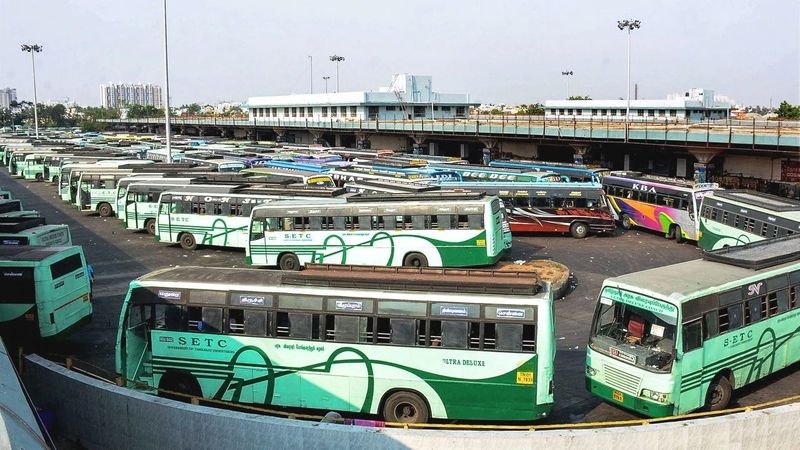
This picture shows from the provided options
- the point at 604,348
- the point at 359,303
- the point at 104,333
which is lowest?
the point at 104,333

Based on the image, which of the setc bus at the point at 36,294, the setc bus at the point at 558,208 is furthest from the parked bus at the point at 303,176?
the setc bus at the point at 36,294

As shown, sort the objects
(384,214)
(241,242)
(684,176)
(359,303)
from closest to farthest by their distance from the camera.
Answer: (359,303), (384,214), (241,242), (684,176)

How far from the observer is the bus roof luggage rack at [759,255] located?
1239 centimetres

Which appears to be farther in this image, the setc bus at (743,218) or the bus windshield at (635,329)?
the setc bus at (743,218)

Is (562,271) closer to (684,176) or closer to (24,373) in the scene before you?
(24,373)

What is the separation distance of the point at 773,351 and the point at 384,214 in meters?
11.1

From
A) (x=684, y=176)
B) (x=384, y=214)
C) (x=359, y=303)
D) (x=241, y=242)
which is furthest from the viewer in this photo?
(x=684, y=176)

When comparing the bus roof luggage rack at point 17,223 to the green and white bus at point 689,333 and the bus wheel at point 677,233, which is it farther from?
the bus wheel at point 677,233

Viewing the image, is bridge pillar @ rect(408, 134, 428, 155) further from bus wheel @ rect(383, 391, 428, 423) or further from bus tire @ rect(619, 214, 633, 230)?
bus wheel @ rect(383, 391, 428, 423)

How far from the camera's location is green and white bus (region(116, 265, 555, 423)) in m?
10.5

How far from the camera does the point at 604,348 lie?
11.1 meters

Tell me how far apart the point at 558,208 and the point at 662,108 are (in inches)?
2199

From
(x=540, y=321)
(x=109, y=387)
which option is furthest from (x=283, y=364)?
(x=540, y=321)

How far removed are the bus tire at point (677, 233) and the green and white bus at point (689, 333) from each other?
14.9 m
